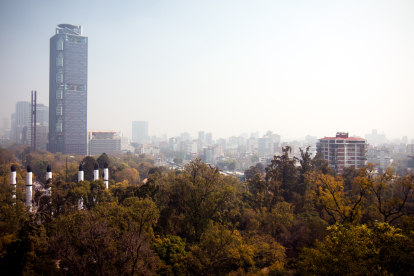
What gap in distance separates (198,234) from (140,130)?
179 m

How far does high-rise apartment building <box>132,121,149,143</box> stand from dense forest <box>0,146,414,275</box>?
171m

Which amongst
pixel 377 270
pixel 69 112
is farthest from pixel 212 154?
pixel 377 270

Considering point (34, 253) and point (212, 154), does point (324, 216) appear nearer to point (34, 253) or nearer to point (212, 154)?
point (34, 253)

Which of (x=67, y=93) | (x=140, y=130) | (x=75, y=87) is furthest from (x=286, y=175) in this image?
(x=140, y=130)

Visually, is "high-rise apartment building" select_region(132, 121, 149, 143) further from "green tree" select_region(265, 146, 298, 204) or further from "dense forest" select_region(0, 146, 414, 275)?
"dense forest" select_region(0, 146, 414, 275)

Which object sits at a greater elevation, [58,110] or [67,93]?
[67,93]

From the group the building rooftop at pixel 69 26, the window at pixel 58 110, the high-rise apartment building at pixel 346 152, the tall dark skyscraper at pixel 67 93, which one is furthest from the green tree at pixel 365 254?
the building rooftop at pixel 69 26

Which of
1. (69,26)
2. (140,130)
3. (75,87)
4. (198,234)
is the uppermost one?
(69,26)

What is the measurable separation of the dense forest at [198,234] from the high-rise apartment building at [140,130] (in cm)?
17081

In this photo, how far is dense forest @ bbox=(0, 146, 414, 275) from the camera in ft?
19.9

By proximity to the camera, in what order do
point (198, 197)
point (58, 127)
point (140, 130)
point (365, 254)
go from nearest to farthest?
point (365, 254)
point (198, 197)
point (58, 127)
point (140, 130)

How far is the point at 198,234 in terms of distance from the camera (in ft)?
43.1

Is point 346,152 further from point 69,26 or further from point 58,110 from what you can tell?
point 69,26

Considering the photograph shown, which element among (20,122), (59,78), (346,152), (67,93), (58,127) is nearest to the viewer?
(346,152)
